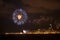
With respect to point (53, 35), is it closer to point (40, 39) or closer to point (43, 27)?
point (40, 39)

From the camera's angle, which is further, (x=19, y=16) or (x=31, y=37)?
(x=19, y=16)

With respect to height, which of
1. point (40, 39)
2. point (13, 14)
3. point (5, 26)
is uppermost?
point (13, 14)

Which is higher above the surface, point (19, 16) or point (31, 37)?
point (19, 16)

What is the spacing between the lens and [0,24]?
1530 centimetres

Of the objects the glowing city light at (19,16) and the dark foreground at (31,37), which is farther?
the glowing city light at (19,16)

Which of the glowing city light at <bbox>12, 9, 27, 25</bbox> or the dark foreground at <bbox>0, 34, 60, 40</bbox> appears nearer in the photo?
the dark foreground at <bbox>0, 34, 60, 40</bbox>

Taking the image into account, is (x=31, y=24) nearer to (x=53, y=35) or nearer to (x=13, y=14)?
(x=13, y=14)

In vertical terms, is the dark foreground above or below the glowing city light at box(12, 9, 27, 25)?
below

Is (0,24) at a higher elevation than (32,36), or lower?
higher

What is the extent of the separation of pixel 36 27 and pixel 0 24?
3310mm

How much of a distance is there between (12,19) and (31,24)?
6.42 ft

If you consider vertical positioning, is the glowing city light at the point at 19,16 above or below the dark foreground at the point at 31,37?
above

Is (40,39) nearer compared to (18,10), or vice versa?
(40,39)

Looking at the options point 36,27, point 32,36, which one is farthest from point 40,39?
point 36,27
